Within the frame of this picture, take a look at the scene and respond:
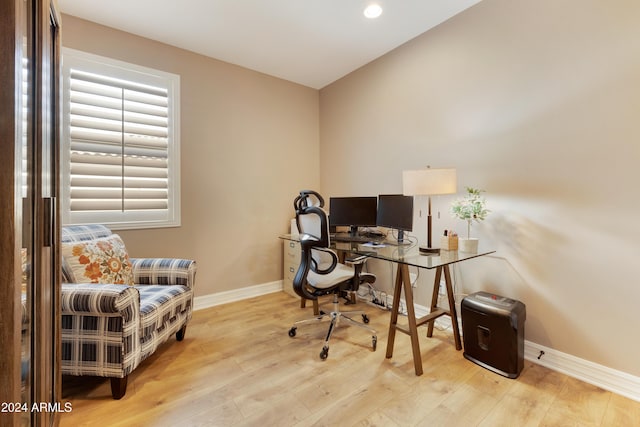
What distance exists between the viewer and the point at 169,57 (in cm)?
286

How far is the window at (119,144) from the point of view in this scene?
95.7 inches

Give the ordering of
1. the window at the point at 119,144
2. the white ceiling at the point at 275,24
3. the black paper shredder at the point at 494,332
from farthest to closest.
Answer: the window at the point at 119,144 → the white ceiling at the point at 275,24 → the black paper shredder at the point at 494,332

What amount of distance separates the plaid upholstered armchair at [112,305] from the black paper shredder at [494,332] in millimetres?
2157

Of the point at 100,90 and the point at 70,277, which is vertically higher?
the point at 100,90

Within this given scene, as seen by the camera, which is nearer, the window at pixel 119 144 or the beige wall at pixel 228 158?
the window at pixel 119 144

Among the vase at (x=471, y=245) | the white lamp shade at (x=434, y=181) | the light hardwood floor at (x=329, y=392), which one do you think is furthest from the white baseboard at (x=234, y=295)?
the vase at (x=471, y=245)

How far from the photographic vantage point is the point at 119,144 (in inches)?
104

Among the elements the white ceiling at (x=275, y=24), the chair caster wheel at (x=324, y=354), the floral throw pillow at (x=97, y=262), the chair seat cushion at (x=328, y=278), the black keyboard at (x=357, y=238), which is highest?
the white ceiling at (x=275, y=24)

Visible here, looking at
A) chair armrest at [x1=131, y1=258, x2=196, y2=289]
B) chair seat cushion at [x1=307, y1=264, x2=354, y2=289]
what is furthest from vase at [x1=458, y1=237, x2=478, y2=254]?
chair armrest at [x1=131, y1=258, x2=196, y2=289]

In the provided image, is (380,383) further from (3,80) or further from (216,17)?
(216,17)

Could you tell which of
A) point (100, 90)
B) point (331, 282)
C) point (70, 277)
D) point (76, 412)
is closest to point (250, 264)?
point (331, 282)

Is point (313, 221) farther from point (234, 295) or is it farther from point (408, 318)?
point (234, 295)

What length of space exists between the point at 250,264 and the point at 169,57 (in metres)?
2.36

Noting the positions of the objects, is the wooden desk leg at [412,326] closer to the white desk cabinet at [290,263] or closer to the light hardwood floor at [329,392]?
the light hardwood floor at [329,392]
